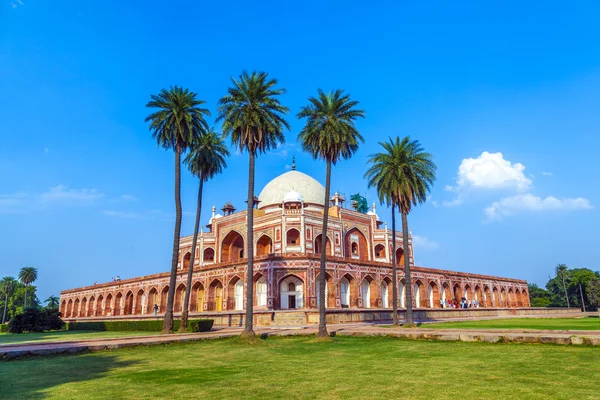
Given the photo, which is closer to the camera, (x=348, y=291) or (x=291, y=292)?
(x=291, y=292)

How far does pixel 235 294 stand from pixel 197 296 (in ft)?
23.3

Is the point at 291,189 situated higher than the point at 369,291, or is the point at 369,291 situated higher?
the point at 291,189

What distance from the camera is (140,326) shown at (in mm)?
32156

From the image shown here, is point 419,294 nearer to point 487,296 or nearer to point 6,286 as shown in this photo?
point 487,296

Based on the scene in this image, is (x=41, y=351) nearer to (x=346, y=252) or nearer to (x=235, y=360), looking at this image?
(x=235, y=360)

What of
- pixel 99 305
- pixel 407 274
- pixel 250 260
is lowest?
pixel 99 305

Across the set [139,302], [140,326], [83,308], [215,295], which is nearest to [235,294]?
[215,295]

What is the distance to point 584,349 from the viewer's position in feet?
43.6

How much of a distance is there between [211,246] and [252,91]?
37.7 metres

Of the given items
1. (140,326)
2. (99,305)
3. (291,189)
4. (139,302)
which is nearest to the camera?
(140,326)

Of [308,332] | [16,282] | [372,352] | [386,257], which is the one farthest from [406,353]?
[16,282]

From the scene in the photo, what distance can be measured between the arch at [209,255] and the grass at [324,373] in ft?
138

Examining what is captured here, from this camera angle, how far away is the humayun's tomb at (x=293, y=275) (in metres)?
42.0

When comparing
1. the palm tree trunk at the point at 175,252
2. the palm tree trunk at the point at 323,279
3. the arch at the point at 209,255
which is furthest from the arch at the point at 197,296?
the palm tree trunk at the point at 323,279
